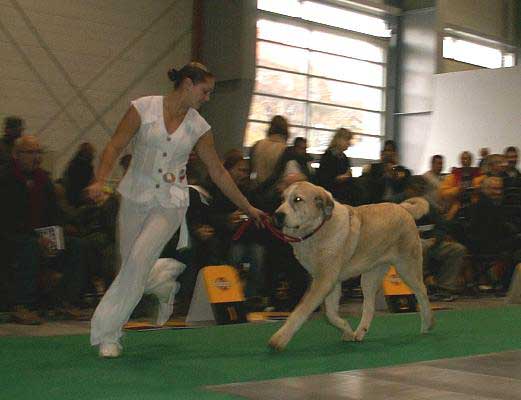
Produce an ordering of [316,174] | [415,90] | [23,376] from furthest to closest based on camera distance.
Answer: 1. [415,90]
2. [316,174]
3. [23,376]

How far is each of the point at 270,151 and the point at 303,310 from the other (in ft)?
10.5

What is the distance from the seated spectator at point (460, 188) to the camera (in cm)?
1166

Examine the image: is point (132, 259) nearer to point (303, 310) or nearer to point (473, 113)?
point (303, 310)

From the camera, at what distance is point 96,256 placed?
8594 mm

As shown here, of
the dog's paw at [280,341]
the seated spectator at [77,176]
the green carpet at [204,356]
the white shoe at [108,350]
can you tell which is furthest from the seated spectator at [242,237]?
the white shoe at [108,350]

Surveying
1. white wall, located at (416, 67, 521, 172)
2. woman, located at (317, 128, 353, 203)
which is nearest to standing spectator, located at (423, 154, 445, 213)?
woman, located at (317, 128, 353, 203)

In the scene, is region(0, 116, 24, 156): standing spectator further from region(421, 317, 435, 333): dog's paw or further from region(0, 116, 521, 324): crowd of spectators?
region(421, 317, 435, 333): dog's paw

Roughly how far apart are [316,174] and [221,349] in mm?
3842

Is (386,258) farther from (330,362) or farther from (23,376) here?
(23,376)

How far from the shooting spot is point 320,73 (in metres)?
18.0

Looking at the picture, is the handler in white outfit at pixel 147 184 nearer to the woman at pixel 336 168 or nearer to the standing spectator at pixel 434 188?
the woman at pixel 336 168

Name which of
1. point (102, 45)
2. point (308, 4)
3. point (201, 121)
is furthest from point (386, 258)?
point (308, 4)

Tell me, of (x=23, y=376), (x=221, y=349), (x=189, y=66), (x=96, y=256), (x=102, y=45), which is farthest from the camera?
(x=102, y=45)

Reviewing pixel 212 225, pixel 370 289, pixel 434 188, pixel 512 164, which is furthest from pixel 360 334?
pixel 512 164
